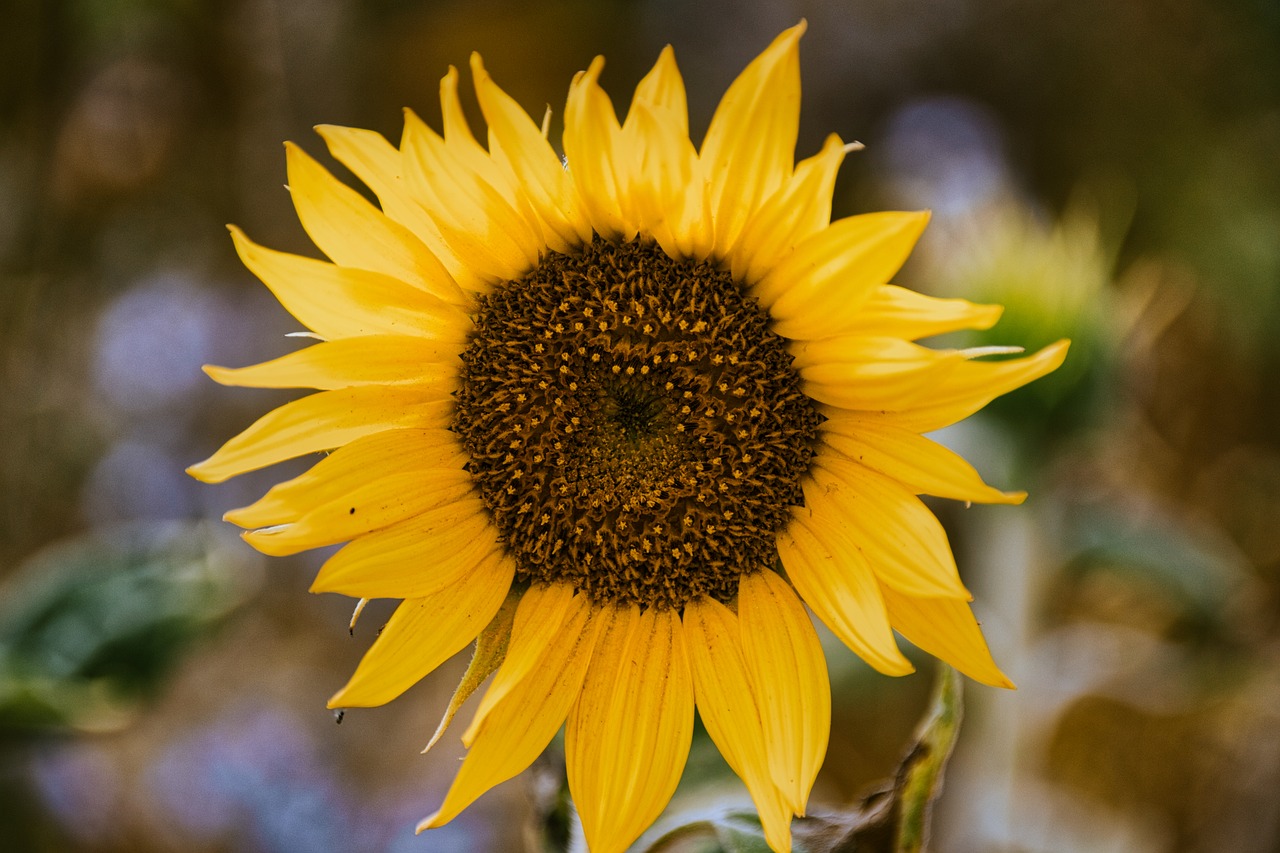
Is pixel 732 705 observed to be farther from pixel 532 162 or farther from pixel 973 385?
pixel 532 162

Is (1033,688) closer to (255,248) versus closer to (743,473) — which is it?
(743,473)

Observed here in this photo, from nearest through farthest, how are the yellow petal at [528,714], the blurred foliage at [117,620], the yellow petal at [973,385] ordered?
1. the yellow petal at [973,385]
2. the yellow petal at [528,714]
3. the blurred foliage at [117,620]

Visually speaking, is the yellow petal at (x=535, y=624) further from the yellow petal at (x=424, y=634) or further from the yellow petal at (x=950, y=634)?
the yellow petal at (x=950, y=634)

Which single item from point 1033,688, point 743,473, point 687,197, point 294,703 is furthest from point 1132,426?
point 294,703

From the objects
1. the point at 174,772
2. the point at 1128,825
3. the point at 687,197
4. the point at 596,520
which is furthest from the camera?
the point at 174,772

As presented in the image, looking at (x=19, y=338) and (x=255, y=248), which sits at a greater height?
(x=255, y=248)

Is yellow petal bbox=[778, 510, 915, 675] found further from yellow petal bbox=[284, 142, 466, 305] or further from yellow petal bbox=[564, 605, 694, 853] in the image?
yellow petal bbox=[284, 142, 466, 305]

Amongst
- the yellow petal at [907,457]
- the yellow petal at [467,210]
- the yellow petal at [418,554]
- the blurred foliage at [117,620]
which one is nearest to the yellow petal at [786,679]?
the yellow petal at [907,457]
